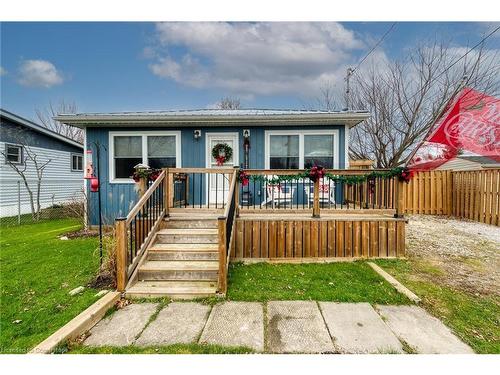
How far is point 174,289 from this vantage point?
3.25 m

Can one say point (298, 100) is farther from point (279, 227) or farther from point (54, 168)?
point (54, 168)

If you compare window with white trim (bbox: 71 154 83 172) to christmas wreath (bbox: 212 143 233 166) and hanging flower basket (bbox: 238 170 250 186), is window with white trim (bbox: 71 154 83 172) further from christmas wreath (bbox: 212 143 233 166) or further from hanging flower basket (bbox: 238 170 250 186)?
hanging flower basket (bbox: 238 170 250 186)

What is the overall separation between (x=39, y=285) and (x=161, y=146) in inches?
172

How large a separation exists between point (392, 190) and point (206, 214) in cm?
391

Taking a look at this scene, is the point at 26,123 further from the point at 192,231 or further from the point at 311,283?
the point at 311,283

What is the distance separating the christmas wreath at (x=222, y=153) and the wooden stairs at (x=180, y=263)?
2523mm

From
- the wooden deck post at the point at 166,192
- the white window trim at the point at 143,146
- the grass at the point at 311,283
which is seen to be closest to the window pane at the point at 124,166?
the white window trim at the point at 143,146

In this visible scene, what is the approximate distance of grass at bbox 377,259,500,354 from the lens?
2.33 m

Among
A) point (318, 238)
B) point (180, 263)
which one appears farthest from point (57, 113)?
point (318, 238)

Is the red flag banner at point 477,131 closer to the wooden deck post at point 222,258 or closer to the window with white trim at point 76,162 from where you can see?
the wooden deck post at point 222,258

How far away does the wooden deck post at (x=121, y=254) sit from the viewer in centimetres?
325

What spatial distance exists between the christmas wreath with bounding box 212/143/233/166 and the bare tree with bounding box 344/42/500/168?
859 cm

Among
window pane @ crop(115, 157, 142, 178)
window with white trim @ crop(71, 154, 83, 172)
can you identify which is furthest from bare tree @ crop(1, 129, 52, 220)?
window pane @ crop(115, 157, 142, 178)
